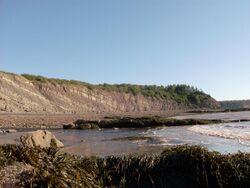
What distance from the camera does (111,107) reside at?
101250mm

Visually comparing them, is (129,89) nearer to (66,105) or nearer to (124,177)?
(66,105)

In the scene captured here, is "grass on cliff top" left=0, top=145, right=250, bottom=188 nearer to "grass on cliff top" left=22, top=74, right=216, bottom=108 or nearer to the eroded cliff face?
the eroded cliff face

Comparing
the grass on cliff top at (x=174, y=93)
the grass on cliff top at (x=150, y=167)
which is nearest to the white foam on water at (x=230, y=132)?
the grass on cliff top at (x=150, y=167)

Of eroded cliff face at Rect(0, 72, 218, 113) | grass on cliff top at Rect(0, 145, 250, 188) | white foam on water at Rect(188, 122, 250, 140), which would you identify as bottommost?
white foam on water at Rect(188, 122, 250, 140)

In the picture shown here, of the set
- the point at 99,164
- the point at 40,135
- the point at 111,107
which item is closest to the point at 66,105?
the point at 111,107

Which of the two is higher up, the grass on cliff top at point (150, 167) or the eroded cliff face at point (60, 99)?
the eroded cliff face at point (60, 99)

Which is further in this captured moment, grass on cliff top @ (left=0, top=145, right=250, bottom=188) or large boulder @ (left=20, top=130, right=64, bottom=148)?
large boulder @ (left=20, top=130, right=64, bottom=148)

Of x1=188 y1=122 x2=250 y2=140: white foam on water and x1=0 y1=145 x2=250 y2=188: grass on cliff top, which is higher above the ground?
x1=0 y1=145 x2=250 y2=188: grass on cliff top

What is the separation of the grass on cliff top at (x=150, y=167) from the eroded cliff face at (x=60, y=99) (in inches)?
1905

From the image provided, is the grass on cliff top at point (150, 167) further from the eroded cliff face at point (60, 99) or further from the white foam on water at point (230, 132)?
the eroded cliff face at point (60, 99)

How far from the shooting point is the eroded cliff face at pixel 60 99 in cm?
6094

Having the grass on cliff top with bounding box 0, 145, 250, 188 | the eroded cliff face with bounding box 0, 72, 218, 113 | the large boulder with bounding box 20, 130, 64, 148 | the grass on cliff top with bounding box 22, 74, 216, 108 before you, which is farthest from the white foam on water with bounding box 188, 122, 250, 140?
the grass on cliff top with bounding box 22, 74, 216, 108

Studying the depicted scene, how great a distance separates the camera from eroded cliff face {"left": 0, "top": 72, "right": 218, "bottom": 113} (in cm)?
6094

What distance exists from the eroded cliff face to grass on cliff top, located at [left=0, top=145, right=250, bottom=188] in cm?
4839
